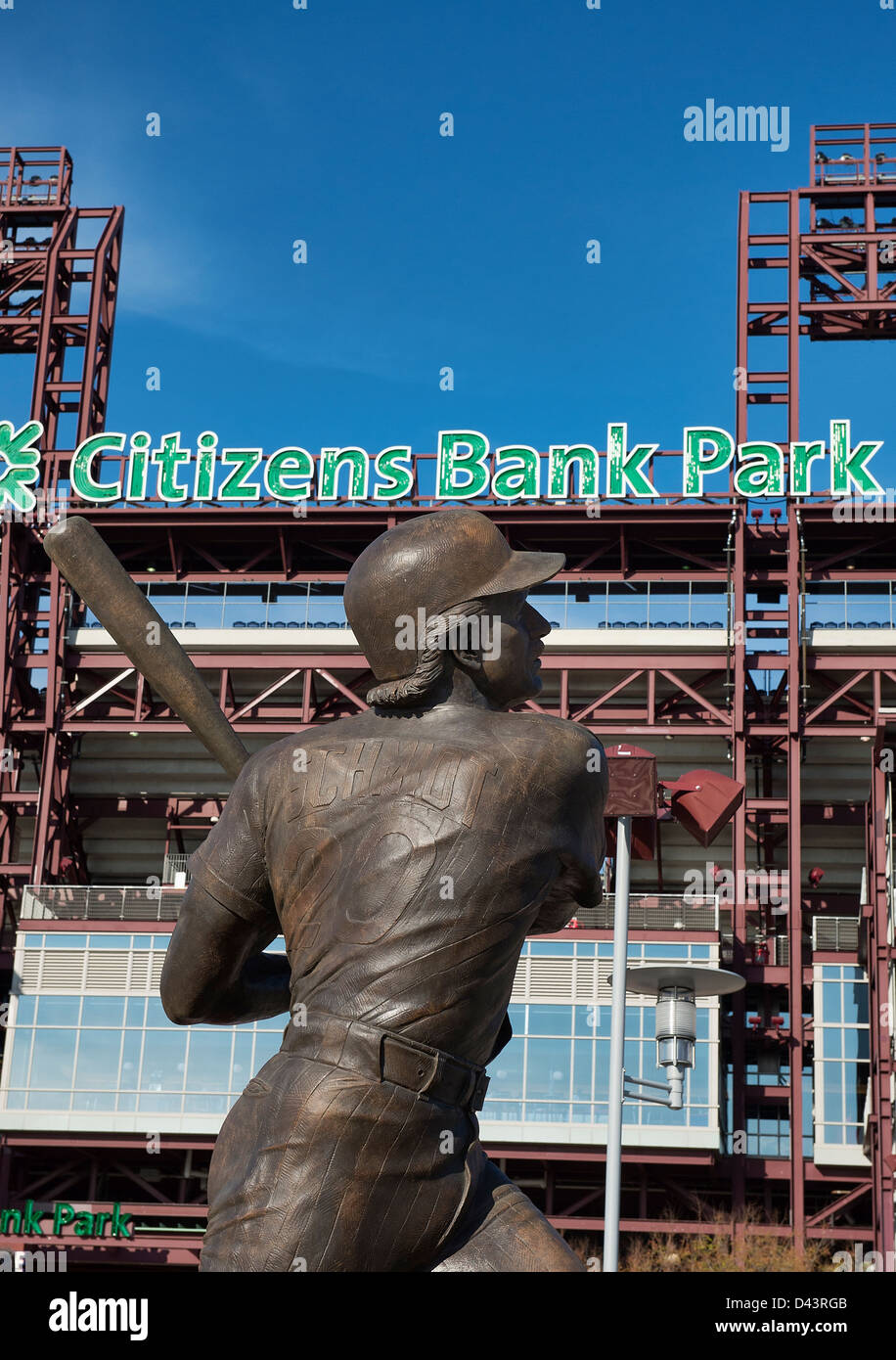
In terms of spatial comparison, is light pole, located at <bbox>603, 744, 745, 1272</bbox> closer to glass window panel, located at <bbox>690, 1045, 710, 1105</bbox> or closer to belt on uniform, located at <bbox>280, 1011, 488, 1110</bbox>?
belt on uniform, located at <bbox>280, 1011, 488, 1110</bbox>

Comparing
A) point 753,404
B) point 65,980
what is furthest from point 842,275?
point 65,980

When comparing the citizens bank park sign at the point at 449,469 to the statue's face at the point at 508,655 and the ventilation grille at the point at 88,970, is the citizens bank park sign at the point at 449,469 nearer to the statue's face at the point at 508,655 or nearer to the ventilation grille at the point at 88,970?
the ventilation grille at the point at 88,970

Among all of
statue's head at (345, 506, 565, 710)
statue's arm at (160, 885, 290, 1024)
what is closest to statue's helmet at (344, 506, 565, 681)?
statue's head at (345, 506, 565, 710)

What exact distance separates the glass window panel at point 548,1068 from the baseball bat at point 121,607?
126ft

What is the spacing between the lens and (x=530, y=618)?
4.49 metres

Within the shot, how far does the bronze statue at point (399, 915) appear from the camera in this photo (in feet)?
12.6

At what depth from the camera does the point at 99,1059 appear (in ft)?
142

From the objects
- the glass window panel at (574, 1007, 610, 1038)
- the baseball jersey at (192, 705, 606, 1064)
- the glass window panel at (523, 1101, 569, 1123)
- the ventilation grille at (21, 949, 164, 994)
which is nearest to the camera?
the baseball jersey at (192, 705, 606, 1064)

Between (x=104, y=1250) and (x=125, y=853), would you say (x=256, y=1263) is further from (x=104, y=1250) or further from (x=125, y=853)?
(x=125, y=853)

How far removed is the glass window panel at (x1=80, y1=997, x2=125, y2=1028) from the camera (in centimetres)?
4362

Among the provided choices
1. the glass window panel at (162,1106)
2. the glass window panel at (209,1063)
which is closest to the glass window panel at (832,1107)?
the glass window panel at (209,1063)

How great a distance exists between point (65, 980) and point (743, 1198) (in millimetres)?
16858
